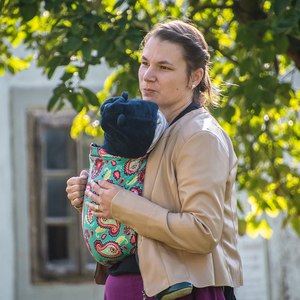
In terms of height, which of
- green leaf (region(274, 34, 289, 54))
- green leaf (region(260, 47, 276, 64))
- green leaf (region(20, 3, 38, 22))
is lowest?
green leaf (region(260, 47, 276, 64))

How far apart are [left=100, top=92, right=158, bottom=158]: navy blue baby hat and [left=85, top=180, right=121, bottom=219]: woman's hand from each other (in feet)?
0.39

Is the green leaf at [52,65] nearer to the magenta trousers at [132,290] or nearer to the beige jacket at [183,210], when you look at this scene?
the beige jacket at [183,210]

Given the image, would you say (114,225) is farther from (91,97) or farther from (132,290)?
(91,97)

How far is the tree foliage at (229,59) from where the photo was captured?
2480mm

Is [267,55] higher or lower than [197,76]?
higher

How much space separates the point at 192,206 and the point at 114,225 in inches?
11.4

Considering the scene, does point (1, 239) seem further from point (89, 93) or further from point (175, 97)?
point (175, 97)

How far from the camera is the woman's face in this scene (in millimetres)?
1626

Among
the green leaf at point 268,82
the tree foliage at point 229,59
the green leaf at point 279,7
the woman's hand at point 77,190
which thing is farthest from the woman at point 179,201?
the green leaf at point 268,82

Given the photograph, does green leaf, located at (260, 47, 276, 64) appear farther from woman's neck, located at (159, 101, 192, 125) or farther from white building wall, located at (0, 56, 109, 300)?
white building wall, located at (0, 56, 109, 300)

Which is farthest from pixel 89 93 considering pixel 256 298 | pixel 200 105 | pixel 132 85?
pixel 256 298

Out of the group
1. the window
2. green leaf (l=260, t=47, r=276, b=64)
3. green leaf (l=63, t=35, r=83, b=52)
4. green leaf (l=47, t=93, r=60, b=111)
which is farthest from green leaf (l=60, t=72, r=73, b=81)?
the window

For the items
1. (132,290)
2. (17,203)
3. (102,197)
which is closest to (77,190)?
(102,197)

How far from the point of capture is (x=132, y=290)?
4.97ft
